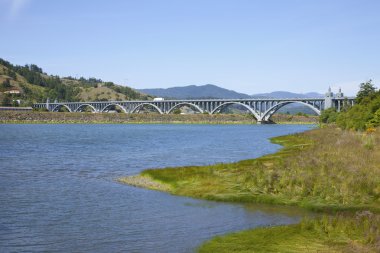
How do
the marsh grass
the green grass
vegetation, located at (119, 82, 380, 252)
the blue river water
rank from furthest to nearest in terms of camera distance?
the marsh grass, the blue river water, vegetation, located at (119, 82, 380, 252), the green grass

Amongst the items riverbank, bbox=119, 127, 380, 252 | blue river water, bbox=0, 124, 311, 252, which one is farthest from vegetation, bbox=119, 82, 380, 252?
blue river water, bbox=0, 124, 311, 252

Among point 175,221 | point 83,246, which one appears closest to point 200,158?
point 175,221

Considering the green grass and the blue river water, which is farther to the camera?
the blue river water

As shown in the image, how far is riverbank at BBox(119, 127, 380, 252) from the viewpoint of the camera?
1866cm

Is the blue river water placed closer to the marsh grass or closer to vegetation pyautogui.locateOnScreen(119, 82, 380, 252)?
vegetation pyautogui.locateOnScreen(119, 82, 380, 252)

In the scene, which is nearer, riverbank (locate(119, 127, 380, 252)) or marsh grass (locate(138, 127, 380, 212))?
riverbank (locate(119, 127, 380, 252))

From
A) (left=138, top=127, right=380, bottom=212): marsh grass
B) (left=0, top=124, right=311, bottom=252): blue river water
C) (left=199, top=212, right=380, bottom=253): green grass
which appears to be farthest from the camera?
(left=138, top=127, right=380, bottom=212): marsh grass

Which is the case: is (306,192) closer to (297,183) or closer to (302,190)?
(302,190)

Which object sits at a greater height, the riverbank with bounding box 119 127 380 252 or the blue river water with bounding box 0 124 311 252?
the riverbank with bounding box 119 127 380 252

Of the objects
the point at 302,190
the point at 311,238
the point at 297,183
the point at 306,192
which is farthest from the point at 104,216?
the point at 297,183

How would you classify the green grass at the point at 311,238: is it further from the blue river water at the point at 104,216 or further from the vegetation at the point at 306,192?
the blue river water at the point at 104,216

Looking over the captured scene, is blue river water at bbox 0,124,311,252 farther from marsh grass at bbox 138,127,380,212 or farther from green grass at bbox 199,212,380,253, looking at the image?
marsh grass at bbox 138,127,380,212

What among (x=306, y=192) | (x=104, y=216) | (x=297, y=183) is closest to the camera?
(x=104, y=216)

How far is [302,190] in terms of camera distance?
28219 mm
